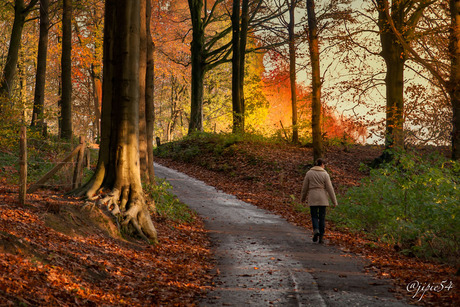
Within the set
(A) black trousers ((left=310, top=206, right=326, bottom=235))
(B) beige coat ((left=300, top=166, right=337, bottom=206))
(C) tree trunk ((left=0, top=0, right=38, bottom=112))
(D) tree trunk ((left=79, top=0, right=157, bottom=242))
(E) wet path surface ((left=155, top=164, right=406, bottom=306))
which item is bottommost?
(E) wet path surface ((left=155, top=164, right=406, bottom=306))

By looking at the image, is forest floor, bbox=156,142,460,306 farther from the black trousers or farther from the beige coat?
the beige coat

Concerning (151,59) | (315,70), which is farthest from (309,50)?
(151,59)

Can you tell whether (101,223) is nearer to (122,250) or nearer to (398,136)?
(122,250)

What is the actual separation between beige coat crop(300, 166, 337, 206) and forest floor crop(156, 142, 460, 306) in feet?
3.57

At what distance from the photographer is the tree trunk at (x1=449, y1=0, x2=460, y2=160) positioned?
13242mm

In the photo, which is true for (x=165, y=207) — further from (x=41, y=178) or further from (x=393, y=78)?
(x=393, y=78)

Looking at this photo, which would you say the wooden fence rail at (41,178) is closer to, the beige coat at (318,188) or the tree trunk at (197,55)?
the beige coat at (318,188)

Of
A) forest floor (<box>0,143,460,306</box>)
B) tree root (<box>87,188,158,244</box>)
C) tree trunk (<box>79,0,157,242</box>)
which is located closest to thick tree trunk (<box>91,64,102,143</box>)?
forest floor (<box>0,143,460,306</box>)

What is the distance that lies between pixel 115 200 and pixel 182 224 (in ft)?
9.40

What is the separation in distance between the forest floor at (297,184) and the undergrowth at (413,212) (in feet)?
1.53

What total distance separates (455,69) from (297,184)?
8046mm

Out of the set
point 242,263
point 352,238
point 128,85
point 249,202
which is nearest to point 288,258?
point 242,263

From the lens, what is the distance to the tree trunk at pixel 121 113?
9.61 meters

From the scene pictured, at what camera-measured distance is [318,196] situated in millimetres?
10102
